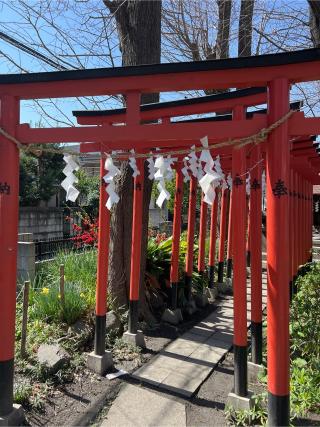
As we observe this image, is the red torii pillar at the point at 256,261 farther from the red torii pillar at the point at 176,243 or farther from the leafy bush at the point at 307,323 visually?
the red torii pillar at the point at 176,243

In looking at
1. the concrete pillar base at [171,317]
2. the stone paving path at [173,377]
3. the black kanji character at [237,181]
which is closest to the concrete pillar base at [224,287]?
the stone paving path at [173,377]

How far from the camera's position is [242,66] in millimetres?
2846

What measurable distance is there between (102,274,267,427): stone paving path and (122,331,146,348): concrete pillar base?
30cm

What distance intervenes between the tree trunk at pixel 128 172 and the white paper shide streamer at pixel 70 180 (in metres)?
2.53

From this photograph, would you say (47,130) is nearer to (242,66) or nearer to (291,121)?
(242,66)

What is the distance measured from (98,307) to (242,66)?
123 inches

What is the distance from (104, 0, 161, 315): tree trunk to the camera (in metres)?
6.17

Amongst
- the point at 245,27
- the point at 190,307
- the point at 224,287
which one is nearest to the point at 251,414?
the point at 190,307

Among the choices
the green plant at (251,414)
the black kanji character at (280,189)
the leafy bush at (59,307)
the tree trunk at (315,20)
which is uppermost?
the tree trunk at (315,20)

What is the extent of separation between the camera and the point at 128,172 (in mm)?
6191

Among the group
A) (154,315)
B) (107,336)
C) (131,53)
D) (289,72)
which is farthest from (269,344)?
(131,53)

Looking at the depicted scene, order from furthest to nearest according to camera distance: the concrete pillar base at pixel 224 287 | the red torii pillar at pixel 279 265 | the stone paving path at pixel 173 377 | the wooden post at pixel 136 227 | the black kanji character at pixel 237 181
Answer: the concrete pillar base at pixel 224 287, the wooden post at pixel 136 227, the black kanji character at pixel 237 181, the stone paving path at pixel 173 377, the red torii pillar at pixel 279 265

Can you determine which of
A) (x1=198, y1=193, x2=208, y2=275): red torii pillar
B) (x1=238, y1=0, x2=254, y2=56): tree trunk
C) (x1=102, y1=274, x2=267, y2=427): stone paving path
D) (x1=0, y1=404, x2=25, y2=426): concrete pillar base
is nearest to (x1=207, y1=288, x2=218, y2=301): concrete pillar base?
(x1=198, y1=193, x2=208, y2=275): red torii pillar

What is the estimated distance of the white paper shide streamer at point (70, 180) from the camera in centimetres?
354
